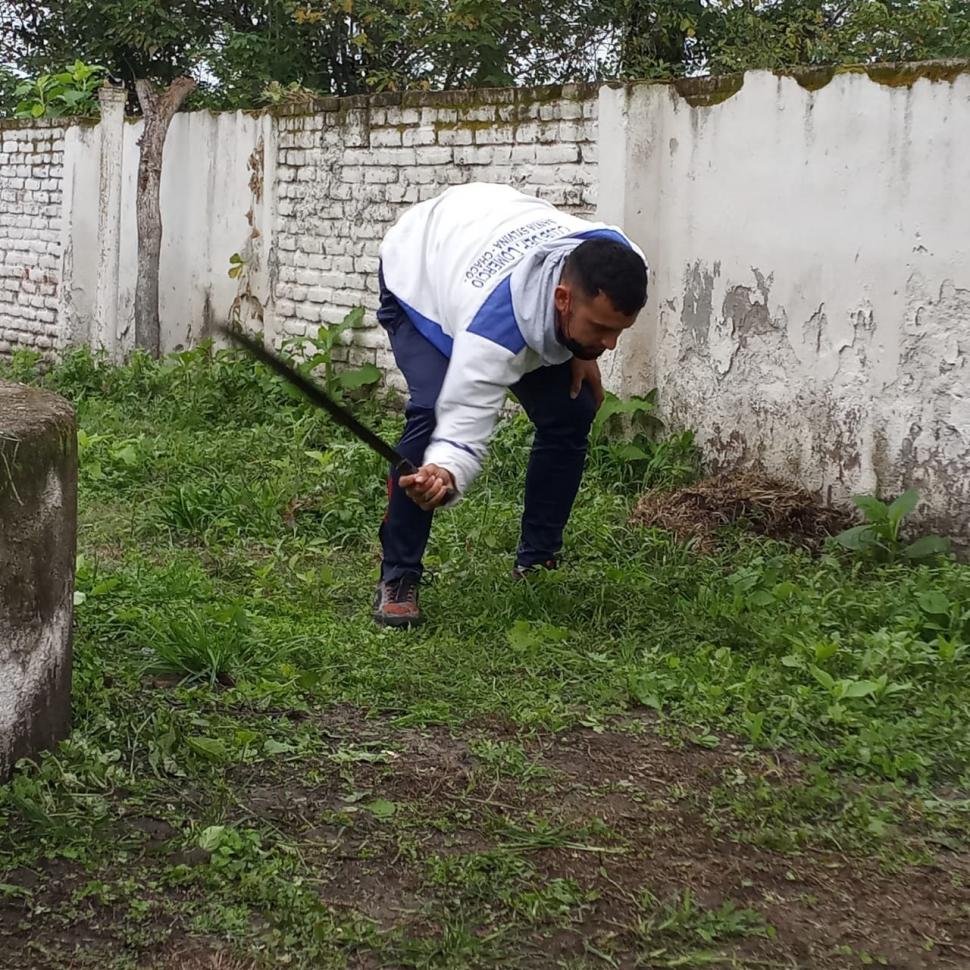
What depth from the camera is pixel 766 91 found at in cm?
539

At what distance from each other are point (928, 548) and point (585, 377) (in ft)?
4.72

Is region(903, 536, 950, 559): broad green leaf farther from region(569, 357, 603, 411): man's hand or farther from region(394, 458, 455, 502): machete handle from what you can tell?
region(394, 458, 455, 502): machete handle

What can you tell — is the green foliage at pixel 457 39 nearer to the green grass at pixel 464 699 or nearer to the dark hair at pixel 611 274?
the green grass at pixel 464 699

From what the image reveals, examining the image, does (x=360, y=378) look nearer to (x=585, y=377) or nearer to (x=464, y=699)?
(x=585, y=377)

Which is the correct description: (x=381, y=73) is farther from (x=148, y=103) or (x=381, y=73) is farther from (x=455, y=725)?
(x=455, y=725)

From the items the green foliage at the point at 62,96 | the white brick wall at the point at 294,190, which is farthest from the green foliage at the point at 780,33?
the white brick wall at the point at 294,190

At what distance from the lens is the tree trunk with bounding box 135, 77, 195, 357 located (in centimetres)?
902

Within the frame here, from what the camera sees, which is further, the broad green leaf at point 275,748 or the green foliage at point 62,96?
the green foliage at point 62,96

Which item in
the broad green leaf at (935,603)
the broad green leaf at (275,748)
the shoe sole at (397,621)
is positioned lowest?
the broad green leaf at (275,748)

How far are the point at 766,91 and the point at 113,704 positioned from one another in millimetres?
3662

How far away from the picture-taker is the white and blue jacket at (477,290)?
3.59m

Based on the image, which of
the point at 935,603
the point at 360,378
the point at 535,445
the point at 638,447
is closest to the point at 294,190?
the point at 360,378

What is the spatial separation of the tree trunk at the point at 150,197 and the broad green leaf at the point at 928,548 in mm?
5922

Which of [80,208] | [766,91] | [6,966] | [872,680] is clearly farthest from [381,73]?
[6,966]
